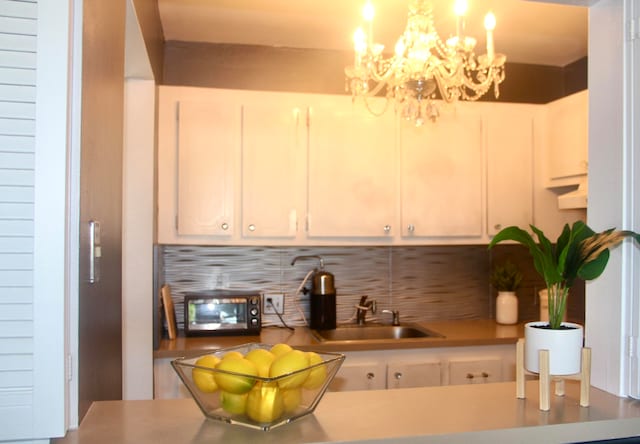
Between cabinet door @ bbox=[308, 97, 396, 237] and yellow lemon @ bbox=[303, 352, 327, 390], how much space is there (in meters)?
1.83

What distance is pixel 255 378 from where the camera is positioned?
0.96 m

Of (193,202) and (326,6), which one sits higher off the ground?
(326,6)

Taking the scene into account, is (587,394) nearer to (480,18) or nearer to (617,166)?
(617,166)

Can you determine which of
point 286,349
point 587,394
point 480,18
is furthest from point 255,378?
point 480,18

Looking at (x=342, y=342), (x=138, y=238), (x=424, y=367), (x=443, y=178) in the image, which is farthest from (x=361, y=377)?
(x=138, y=238)

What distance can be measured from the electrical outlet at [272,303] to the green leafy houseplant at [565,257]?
2.13 m

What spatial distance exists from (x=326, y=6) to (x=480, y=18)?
2.70ft

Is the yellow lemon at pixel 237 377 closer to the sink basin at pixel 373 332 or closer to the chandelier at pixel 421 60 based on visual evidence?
the chandelier at pixel 421 60

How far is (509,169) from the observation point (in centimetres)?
312

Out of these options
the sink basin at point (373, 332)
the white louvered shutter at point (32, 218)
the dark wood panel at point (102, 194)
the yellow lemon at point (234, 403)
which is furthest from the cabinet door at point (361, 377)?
the white louvered shutter at point (32, 218)

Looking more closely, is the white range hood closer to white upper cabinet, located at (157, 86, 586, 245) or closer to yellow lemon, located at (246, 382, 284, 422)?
white upper cabinet, located at (157, 86, 586, 245)

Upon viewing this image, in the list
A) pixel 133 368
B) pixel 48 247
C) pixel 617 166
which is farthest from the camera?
pixel 133 368

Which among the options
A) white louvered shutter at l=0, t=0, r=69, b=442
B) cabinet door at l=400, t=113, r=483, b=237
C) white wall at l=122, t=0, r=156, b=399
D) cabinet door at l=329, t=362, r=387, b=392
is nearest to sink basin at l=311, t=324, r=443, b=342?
cabinet door at l=329, t=362, r=387, b=392

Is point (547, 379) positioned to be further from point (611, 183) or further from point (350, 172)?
point (350, 172)
